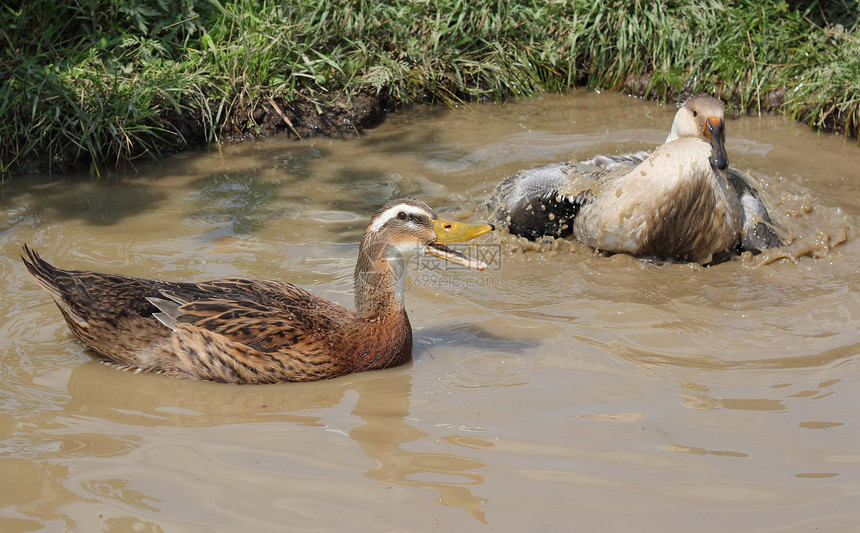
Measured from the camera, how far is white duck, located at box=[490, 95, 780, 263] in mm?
5902

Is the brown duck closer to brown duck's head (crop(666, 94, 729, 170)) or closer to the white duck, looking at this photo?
the white duck

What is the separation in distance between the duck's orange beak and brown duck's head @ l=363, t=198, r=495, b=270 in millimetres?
2109

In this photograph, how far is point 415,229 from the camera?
4676 millimetres

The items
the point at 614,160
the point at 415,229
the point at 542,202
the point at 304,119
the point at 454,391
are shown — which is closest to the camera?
the point at 454,391

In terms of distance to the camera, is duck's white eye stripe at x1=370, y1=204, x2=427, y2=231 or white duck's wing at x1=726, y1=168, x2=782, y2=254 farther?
white duck's wing at x1=726, y1=168, x2=782, y2=254

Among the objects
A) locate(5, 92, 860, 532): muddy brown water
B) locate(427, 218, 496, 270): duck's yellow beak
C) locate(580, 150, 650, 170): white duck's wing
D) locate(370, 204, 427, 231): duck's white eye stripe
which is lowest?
locate(5, 92, 860, 532): muddy brown water

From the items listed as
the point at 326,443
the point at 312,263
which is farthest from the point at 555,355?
the point at 312,263

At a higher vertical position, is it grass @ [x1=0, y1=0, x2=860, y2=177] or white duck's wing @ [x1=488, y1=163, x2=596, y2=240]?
grass @ [x1=0, y1=0, x2=860, y2=177]

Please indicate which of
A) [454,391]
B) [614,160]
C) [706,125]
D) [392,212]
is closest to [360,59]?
[614,160]

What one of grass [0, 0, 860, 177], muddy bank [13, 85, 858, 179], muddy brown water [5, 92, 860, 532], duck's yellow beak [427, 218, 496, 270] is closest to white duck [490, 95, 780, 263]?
muddy brown water [5, 92, 860, 532]

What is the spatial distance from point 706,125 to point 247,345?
137 inches

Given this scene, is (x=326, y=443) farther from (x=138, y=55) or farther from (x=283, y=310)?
(x=138, y=55)

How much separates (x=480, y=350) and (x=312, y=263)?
1662 millimetres

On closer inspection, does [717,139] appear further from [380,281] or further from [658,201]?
[380,281]
